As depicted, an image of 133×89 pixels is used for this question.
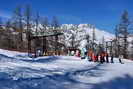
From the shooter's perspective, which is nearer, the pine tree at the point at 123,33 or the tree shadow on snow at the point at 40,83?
the tree shadow on snow at the point at 40,83

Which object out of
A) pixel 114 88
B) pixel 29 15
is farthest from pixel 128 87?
pixel 29 15

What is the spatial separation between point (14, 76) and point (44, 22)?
2734 inches

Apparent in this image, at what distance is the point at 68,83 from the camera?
27.5 ft

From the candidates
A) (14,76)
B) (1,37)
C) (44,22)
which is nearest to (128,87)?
(14,76)

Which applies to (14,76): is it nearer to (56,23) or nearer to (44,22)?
(56,23)

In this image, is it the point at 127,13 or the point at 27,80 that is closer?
the point at 27,80

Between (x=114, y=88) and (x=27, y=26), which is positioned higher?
(x=27, y=26)

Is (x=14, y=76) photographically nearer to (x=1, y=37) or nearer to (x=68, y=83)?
(x=68, y=83)

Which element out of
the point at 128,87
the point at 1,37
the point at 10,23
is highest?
the point at 10,23

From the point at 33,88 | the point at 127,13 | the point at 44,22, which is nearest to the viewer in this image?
the point at 33,88

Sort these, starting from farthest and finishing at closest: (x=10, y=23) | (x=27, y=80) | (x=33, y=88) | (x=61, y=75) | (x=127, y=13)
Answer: (x=10, y=23) < (x=127, y=13) < (x=61, y=75) < (x=27, y=80) < (x=33, y=88)

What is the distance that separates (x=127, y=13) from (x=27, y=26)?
2780 cm

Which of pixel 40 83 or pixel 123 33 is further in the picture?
pixel 123 33

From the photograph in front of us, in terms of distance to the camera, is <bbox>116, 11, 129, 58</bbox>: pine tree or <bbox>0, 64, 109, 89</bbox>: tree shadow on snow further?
<bbox>116, 11, 129, 58</bbox>: pine tree
